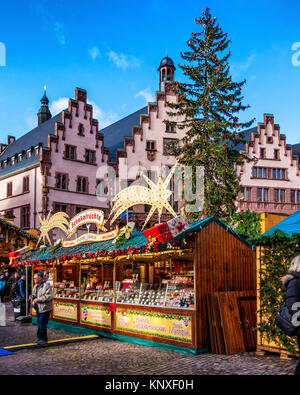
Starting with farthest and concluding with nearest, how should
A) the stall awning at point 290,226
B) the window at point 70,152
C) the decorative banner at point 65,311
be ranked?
the window at point 70,152
the decorative banner at point 65,311
the stall awning at point 290,226

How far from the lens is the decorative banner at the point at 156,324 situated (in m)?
10.8

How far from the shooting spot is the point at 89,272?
1681 cm

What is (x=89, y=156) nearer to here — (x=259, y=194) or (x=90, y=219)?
(x=259, y=194)

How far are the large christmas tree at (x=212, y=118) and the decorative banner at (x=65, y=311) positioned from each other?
10071 millimetres

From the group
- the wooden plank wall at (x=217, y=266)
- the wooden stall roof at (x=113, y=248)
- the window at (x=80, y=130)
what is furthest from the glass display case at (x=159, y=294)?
the window at (x=80, y=130)

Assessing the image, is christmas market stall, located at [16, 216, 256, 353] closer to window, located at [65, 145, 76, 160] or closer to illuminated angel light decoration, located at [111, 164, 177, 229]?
illuminated angel light decoration, located at [111, 164, 177, 229]

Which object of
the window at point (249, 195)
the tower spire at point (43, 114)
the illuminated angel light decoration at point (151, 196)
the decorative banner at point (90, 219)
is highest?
the tower spire at point (43, 114)

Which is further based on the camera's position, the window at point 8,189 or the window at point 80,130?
the window at point 8,189

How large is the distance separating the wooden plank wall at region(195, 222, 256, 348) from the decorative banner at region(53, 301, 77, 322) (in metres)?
5.82

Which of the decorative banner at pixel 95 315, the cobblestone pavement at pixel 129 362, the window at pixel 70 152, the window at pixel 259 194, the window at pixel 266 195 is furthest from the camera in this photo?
the window at pixel 266 195

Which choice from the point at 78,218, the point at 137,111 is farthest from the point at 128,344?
the point at 137,111

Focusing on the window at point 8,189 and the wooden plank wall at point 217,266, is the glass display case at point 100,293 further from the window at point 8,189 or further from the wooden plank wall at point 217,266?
the window at point 8,189

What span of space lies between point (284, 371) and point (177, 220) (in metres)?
3.79

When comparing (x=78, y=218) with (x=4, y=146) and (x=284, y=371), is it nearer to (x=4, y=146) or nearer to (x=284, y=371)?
(x=284, y=371)
